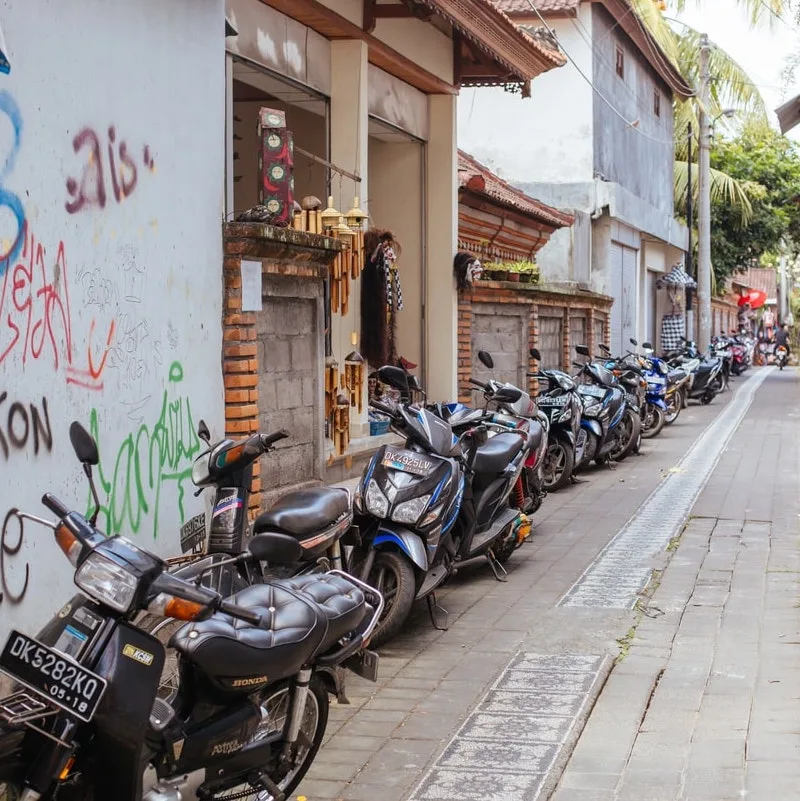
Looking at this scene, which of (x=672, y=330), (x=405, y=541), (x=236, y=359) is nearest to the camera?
(x=405, y=541)

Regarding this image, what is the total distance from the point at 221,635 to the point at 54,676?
61 centimetres

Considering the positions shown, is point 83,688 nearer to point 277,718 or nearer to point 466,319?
point 277,718

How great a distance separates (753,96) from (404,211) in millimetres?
20921

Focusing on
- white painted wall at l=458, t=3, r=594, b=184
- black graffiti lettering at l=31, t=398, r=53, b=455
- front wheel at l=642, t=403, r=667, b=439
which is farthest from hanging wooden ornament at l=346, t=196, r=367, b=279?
white painted wall at l=458, t=3, r=594, b=184

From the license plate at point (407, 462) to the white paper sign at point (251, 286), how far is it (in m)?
1.32

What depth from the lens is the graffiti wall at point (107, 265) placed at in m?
5.30

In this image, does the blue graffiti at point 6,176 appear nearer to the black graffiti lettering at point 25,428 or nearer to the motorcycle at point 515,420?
the black graffiti lettering at point 25,428

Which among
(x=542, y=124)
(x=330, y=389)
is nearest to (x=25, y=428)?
(x=330, y=389)

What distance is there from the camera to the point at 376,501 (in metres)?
6.88

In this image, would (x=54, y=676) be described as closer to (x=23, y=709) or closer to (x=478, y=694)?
(x=23, y=709)

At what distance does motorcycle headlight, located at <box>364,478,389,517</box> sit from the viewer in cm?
683

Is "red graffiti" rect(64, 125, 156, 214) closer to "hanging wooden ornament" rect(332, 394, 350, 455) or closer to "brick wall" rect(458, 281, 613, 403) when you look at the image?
"hanging wooden ornament" rect(332, 394, 350, 455)

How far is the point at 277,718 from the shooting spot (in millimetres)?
4441

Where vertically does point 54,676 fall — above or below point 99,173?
below
